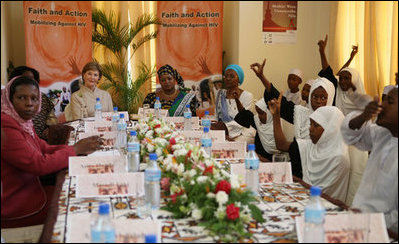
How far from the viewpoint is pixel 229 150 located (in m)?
2.88

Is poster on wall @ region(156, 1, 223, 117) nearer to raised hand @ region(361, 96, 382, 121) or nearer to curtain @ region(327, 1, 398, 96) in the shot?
curtain @ region(327, 1, 398, 96)

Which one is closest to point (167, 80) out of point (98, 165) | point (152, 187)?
point (98, 165)

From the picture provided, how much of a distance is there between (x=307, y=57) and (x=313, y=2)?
908mm

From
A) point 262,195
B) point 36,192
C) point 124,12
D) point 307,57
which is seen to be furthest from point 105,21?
point 262,195

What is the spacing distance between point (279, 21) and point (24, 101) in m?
5.36

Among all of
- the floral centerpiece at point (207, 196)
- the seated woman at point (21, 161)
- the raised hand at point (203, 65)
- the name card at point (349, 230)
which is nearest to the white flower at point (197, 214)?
the floral centerpiece at point (207, 196)

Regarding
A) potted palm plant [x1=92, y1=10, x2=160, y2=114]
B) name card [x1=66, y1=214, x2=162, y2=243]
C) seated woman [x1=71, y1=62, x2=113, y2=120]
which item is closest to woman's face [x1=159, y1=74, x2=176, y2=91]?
seated woman [x1=71, y1=62, x2=113, y2=120]

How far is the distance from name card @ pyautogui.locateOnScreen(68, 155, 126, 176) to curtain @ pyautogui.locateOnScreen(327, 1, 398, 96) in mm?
3873

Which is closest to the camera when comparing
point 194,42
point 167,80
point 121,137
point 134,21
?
point 121,137

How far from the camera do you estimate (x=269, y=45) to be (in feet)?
23.1

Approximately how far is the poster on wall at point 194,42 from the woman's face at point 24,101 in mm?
4497

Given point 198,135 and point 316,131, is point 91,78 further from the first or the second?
point 316,131

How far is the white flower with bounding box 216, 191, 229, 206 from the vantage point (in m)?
1.67

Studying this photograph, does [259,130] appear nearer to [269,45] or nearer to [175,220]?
[175,220]
